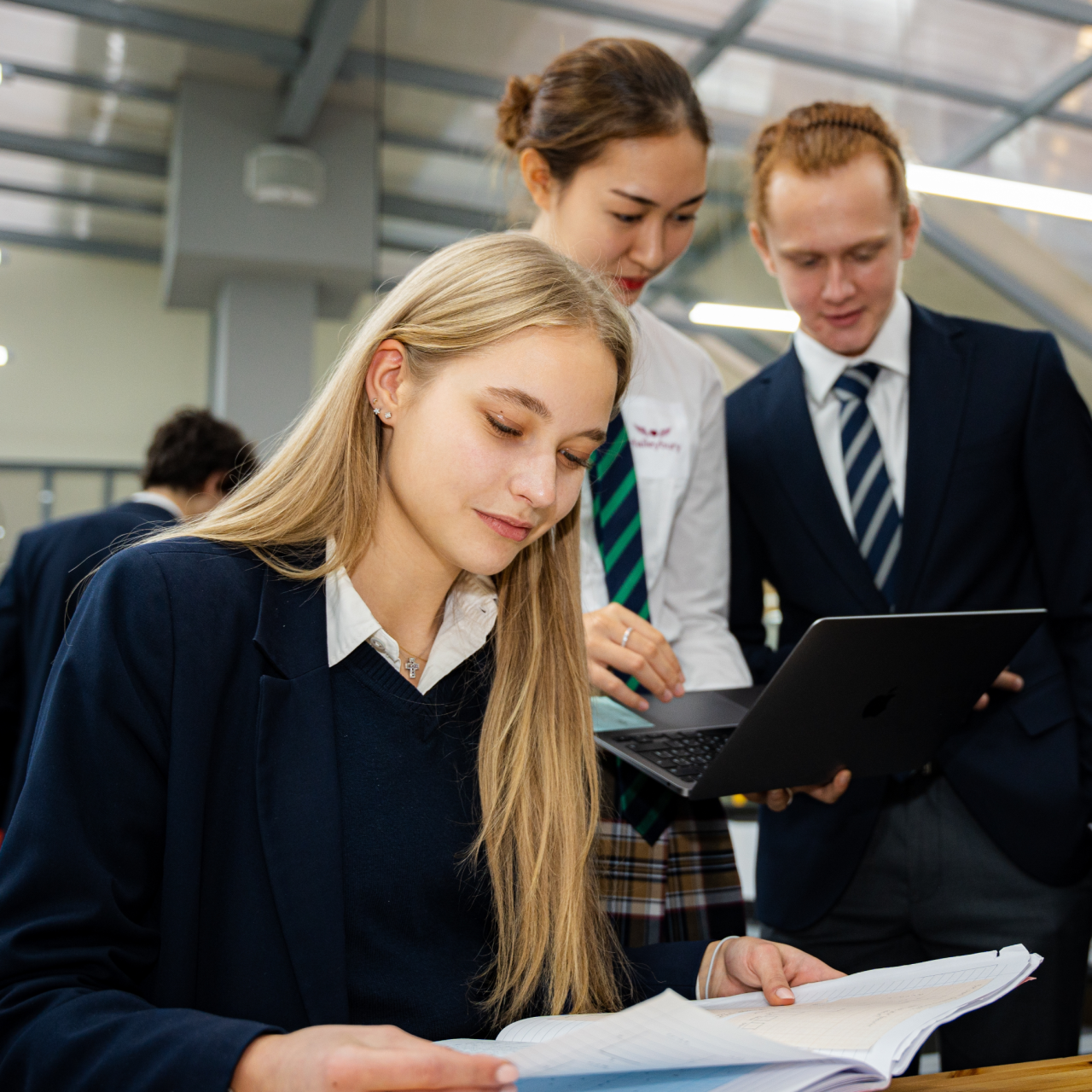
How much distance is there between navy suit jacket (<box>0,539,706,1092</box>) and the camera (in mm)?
761

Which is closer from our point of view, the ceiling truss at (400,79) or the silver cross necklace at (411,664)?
the silver cross necklace at (411,664)

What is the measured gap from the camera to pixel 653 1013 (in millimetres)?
607

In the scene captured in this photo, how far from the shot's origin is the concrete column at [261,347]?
597cm

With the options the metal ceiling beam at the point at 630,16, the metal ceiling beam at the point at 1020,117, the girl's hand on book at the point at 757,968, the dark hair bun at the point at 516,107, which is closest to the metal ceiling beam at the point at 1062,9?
the metal ceiling beam at the point at 1020,117

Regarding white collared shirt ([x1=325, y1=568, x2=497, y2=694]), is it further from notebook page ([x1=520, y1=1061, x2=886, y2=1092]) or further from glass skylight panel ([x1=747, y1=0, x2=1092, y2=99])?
glass skylight panel ([x1=747, y1=0, x2=1092, y2=99])

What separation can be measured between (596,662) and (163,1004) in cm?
67

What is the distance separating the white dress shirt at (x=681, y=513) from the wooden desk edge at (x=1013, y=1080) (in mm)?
773

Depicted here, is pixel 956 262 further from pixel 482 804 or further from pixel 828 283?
pixel 482 804

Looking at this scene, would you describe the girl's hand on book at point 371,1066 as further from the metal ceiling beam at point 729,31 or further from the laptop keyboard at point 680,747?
the metal ceiling beam at point 729,31

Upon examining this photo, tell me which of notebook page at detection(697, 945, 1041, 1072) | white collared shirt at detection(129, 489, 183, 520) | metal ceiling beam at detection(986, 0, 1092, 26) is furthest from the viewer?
white collared shirt at detection(129, 489, 183, 520)

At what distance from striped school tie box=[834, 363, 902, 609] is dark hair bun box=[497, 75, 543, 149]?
2.22ft

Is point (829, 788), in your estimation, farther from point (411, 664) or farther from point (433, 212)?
point (433, 212)

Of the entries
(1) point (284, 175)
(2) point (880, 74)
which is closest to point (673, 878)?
(2) point (880, 74)

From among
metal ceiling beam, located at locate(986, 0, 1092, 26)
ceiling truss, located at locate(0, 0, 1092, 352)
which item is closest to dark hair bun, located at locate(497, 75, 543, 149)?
ceiling truss, located at locate(0, 0, 1092, 352)
